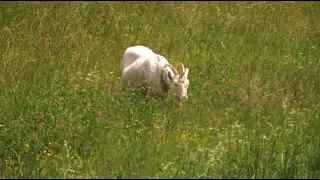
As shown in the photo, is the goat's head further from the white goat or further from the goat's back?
the goat's back

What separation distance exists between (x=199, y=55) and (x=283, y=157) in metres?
5.21

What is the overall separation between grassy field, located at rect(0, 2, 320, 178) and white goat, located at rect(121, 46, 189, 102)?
1.01ft

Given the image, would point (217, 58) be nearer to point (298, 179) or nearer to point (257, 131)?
point (257, 131)

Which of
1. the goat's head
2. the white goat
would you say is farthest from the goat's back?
the goat's head

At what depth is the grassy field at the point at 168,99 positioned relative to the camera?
22.5 feet

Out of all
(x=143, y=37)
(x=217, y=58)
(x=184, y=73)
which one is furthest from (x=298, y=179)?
(x=143, y=37)

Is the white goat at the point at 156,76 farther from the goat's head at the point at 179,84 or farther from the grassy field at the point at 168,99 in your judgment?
the grassy field at the point at 168,99

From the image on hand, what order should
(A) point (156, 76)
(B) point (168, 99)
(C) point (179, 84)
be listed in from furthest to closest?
(A) point (156, 76)
(C) point (179, 84)
(B) point (168, 99)

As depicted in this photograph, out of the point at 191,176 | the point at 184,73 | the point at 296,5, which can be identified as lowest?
the point at 191,176

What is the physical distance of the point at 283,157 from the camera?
668 centimetres

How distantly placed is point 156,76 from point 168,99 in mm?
742

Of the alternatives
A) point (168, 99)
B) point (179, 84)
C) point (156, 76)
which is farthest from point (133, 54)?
point (168, 99)

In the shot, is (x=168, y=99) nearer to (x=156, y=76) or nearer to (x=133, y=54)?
(x=156, y=76)

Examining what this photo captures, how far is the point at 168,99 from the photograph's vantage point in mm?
8961
